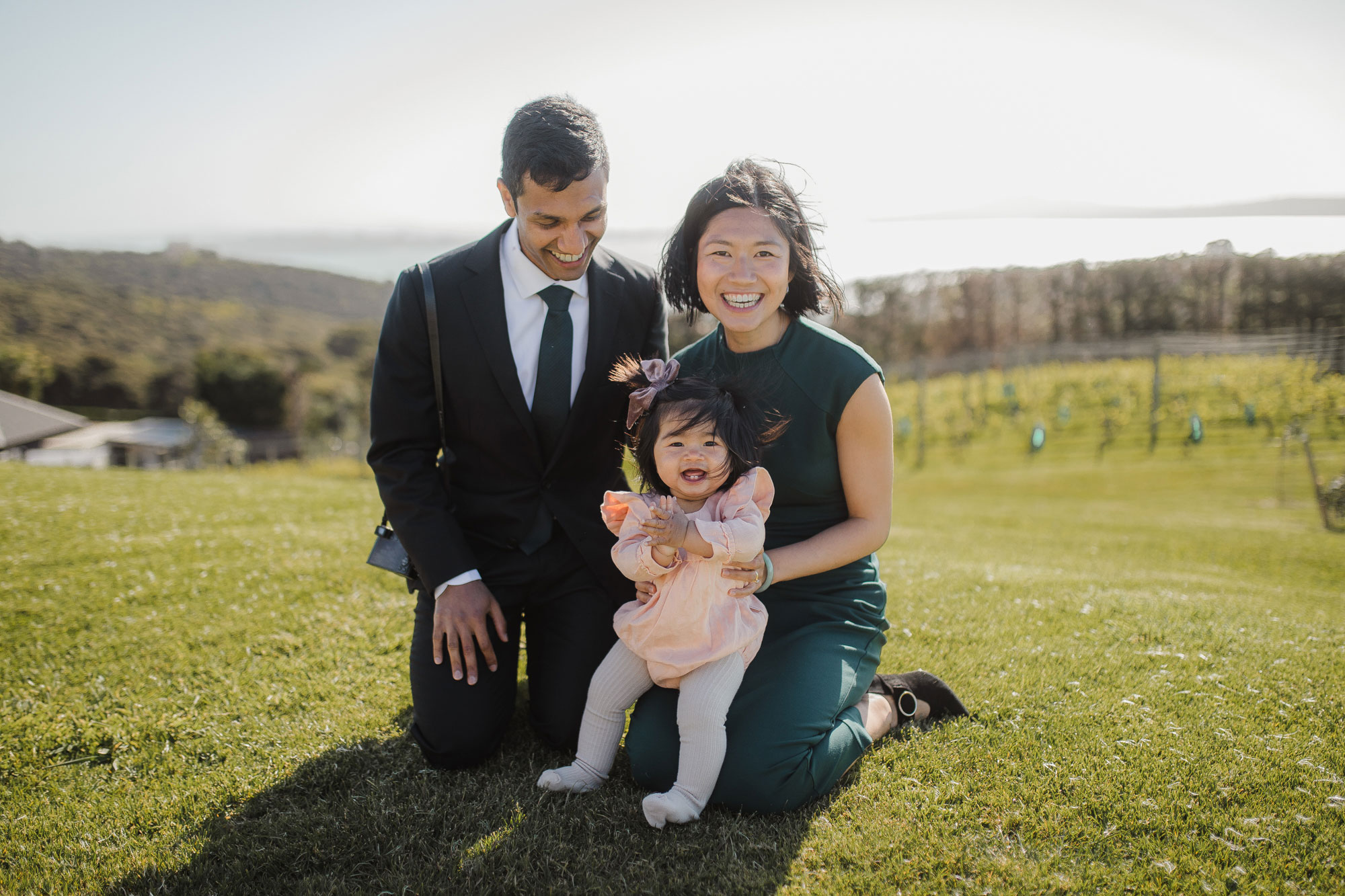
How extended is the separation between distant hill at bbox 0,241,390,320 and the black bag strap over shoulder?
5466 centimetres

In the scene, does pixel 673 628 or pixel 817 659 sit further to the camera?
pixel 817 659

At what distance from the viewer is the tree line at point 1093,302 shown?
58.0ft

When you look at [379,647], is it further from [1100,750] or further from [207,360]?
[207,360]

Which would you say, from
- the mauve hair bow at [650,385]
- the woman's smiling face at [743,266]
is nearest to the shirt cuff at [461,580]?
the mauve hair bow at [650,385]

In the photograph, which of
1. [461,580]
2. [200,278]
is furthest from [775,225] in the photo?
[200,278]

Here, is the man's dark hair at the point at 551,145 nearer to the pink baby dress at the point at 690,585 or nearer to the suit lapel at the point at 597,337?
the suit lapel at the point at 597,337

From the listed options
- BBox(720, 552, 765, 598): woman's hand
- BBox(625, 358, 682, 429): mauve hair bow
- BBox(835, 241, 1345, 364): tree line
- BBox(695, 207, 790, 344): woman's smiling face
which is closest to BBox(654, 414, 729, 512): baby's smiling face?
BBox(625, 358, 682, 429): mauve hair bow

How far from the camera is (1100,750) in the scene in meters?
2.99

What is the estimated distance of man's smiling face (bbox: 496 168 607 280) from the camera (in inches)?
118

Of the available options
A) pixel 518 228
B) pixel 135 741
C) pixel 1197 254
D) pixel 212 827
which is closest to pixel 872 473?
pixel 518 228

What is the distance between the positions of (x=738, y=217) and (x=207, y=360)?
55.0m

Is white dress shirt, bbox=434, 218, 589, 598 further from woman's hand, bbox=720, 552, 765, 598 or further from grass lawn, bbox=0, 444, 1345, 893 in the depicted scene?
grass lawn, bbox=0, 444, 1345, 893

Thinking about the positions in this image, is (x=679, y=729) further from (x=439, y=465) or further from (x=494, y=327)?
(x=494, y=327)

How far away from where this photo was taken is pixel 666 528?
8.16 ft
